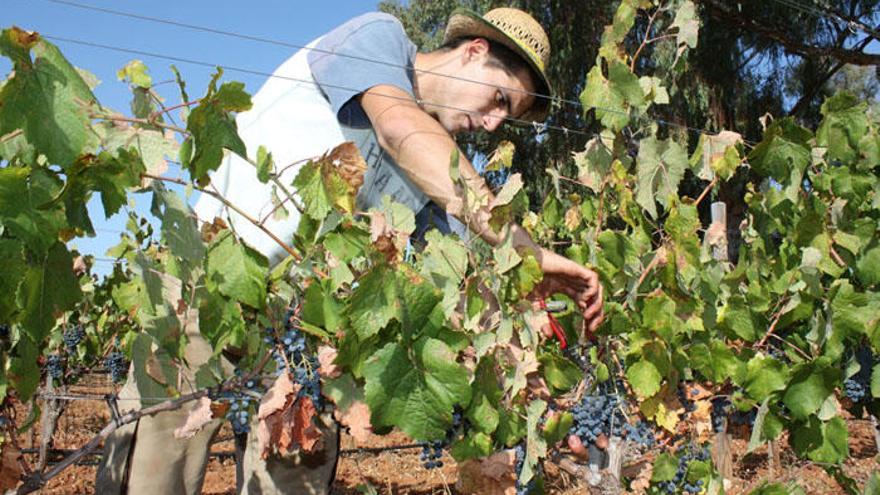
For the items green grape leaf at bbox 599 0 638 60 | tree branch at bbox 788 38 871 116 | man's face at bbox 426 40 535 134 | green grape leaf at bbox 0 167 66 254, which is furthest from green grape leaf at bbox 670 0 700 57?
tree branch at bbox 788 38 871 116

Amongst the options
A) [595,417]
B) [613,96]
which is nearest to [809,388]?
[595,417]

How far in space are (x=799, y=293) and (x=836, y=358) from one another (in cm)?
22

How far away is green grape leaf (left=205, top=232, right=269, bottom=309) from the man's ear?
97cm

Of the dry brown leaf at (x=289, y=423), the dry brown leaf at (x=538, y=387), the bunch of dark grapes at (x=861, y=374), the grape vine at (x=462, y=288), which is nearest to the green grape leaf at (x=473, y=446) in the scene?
the grape vine at (x=462, y=288)

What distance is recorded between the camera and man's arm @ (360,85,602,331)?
1377mm

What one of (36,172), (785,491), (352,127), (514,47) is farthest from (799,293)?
(36,172)

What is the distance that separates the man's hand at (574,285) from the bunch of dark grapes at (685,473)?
0.47 meters

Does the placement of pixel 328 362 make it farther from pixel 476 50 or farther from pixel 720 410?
pixel 720 410

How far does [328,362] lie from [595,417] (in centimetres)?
65

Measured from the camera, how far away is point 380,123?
152 centimetres

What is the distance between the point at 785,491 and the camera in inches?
73.9

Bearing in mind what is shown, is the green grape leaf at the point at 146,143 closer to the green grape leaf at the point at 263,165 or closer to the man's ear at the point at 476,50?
the green grape leaf at the point at 263,165

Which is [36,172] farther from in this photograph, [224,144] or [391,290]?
[391,290]

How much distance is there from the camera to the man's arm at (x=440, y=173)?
1377mm
